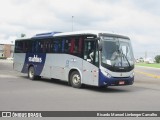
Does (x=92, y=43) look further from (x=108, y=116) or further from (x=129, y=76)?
(x=108, y=116)

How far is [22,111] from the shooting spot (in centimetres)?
996

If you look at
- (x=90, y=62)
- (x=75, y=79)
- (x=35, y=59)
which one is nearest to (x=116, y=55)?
(x=90, y=62)

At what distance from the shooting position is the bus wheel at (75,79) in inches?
690

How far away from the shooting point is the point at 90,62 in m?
16.5

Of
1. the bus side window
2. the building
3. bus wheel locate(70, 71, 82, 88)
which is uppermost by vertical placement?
the building

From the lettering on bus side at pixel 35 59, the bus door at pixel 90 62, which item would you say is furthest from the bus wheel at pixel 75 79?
the lettering on bus side at pixel 35 59

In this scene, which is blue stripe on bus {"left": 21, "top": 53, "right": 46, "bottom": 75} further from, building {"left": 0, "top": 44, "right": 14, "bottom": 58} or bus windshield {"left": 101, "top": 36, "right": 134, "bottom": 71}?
building {"left": 0, "top": 44, "right": 14, "bottom": 58}

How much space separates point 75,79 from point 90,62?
176 cm

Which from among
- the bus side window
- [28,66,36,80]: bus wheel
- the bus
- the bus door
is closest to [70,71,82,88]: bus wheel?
the bus

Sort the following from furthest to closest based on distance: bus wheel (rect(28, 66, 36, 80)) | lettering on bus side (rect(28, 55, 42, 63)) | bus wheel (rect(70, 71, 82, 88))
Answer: bus wheel (rect(28, 66, 36, 80)) < lettering on bus side (rect(28, 55, 42, 63)) < bus wheel (rect(70, 71, 82, 88))

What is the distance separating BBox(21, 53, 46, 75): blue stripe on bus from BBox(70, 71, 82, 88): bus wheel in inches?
142

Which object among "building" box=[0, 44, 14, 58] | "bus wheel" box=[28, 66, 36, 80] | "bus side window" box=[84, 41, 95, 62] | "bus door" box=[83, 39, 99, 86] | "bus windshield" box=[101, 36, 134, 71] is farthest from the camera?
"building" box=[0, 44, 14, 58]

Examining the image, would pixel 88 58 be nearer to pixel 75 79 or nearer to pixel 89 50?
pixel 89 50

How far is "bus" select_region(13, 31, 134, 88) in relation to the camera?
16000 millimetres
